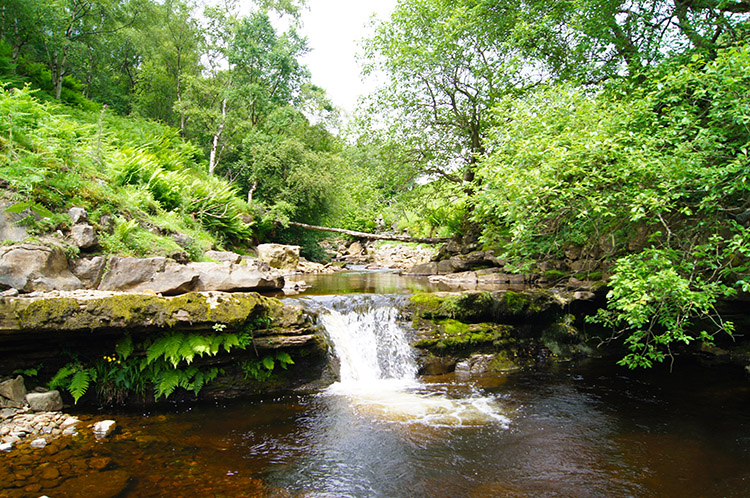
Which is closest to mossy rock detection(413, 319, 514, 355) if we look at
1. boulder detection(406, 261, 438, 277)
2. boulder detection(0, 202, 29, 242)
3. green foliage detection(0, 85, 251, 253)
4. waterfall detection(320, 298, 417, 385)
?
waterfall detection(320, 298, 417, 385)

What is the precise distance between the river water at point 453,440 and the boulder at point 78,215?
13.2 feet

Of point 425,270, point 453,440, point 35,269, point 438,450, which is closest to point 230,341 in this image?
point 35,269

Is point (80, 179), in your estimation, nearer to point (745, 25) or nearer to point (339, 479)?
point (339, 479)

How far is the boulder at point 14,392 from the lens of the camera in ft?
16.0

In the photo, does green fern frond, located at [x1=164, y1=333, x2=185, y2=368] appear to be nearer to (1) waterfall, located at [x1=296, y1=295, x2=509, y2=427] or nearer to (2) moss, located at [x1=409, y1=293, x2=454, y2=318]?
(1) waterfall, located at [x1=296, y1=295, x2=509, y2=427]

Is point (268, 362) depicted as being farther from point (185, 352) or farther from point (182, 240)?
point (182, 240)

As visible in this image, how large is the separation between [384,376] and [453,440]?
2880 mm

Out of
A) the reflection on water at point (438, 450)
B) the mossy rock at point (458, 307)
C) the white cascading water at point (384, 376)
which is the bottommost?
the reflection on water at point (438, 450)

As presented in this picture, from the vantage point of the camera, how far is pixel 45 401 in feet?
16.7

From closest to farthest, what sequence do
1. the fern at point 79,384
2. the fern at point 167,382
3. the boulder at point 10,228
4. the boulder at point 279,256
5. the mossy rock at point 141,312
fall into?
the mossy rock at point 141,312, the fern at point 79,384, the fern at point 167,382, the boulder at point 10,228, the boulder at point 279,256

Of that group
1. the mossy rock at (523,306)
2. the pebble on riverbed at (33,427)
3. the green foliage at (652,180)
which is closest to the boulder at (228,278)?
the pebble on riverbed at (33,427)

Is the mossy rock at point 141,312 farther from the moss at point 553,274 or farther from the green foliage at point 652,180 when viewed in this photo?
the moss at point 553,274

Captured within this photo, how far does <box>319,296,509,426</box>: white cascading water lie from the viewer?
19.4ft

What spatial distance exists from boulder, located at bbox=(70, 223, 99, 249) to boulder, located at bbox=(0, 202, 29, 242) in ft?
2.25
